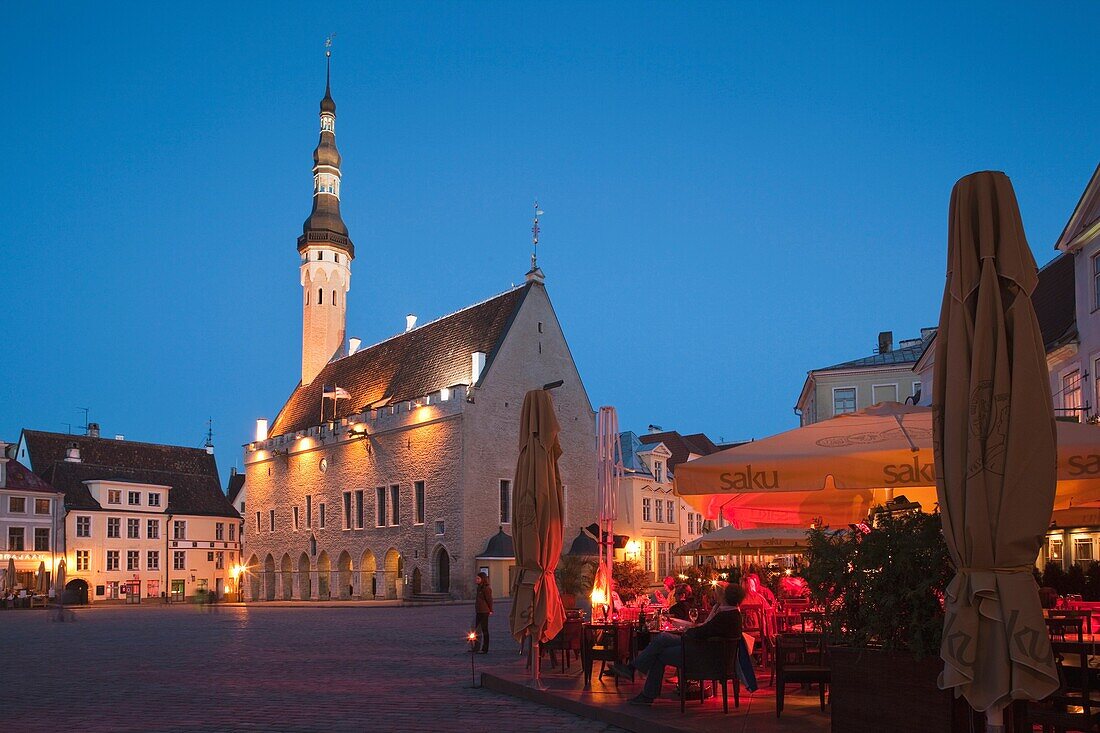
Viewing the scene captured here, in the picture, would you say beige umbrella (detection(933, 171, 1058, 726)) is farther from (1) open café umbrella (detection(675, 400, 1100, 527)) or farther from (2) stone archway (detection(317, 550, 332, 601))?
(2) stone archway (detection(317, 550, 332, 601))

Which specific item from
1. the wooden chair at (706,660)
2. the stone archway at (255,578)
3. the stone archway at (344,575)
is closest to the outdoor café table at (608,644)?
the wooden chair at (706,660)

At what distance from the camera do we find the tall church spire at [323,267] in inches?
2522

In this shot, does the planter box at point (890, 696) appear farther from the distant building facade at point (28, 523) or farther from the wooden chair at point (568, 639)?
the distant building facade at point (28, 523)

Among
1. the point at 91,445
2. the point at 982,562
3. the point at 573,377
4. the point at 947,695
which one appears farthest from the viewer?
the point at 91,445

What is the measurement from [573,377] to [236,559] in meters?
27.3

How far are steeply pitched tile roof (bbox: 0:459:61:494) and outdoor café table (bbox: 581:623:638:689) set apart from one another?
50542 millimetres

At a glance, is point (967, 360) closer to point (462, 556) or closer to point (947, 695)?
point (947, 695)

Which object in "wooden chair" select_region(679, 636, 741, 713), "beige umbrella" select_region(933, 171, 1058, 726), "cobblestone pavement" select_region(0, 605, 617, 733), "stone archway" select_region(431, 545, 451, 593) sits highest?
"beige umbrella" select_region(933, 171, 1058, 726)

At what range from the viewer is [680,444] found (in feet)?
217

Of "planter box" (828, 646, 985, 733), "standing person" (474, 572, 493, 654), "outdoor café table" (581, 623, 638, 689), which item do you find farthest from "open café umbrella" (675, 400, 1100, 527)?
"standing person" (474, 572, 493, 654)

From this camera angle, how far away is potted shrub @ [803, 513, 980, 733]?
240 inches

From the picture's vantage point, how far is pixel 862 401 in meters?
42.1

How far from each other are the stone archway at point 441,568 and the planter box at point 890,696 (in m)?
41.7

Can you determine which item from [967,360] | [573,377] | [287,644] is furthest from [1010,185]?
[573,377]
